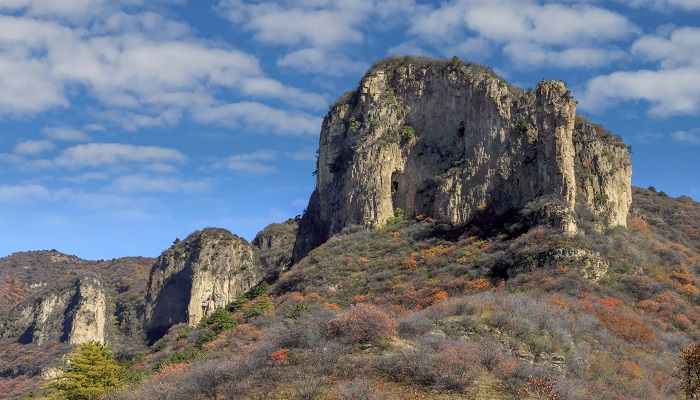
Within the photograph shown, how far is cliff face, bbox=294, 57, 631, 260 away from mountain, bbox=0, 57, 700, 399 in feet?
0.62

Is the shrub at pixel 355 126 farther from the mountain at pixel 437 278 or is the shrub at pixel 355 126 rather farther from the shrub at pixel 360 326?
the shrub at pixel 360 326

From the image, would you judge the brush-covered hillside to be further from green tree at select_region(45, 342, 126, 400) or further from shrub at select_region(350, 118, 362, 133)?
shrub at select_region(350, 118, 362, 133)

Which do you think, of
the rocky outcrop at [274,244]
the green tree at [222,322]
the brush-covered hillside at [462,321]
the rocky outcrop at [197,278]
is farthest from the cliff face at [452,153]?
the rocky outcrop at [274,244]

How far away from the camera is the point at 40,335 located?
328ft

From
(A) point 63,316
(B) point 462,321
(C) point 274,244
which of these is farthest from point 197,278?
(B) point 462,321

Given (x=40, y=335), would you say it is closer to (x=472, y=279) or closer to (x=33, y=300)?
(x=33, y=300)

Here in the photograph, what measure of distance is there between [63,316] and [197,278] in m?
32.5

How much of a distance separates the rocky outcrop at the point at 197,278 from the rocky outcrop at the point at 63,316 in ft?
31.4

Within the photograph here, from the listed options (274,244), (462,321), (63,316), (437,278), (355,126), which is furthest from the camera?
(274,244)

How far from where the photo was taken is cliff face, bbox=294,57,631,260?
52.3 meters

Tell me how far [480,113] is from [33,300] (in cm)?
8760

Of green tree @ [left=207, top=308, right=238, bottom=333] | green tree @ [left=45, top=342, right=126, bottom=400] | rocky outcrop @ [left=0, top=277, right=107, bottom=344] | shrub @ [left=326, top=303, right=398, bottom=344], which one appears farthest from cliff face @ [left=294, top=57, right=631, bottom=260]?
rocky outcrop @ [left=0, top=277, right=107, bottom=344]

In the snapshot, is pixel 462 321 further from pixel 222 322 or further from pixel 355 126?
pixel 355 126

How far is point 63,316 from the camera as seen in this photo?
103 m
